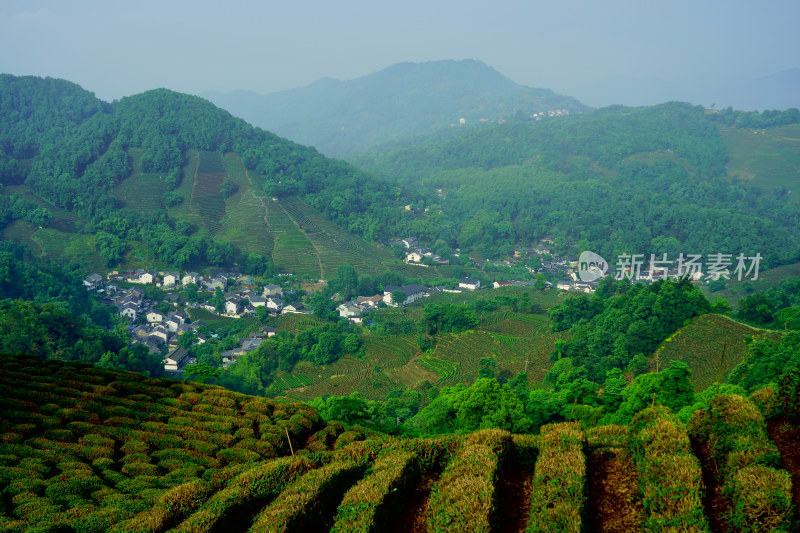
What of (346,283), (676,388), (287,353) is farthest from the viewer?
(346,283)

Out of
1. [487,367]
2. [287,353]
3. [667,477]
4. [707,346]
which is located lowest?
[287,353]

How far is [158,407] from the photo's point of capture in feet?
33.8

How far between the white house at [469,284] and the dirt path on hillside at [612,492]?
34.5 m

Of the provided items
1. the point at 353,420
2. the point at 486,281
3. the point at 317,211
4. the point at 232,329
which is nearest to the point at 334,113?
the point at 317,211

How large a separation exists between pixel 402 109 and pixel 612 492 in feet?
557

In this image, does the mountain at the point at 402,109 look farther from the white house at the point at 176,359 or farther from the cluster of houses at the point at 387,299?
the white house at the point at 176,359

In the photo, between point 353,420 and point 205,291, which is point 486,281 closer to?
point 205,291

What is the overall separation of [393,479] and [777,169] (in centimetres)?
7764

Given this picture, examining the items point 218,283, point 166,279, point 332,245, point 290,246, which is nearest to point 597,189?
point 332,245

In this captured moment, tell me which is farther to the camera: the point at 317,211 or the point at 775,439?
the point at 317,211

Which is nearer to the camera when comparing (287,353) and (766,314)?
(766,314)

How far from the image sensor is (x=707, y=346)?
1862 cm

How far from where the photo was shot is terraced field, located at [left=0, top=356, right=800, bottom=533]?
462cm

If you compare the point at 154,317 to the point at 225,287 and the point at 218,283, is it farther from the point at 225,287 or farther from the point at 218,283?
the point at 225,287
